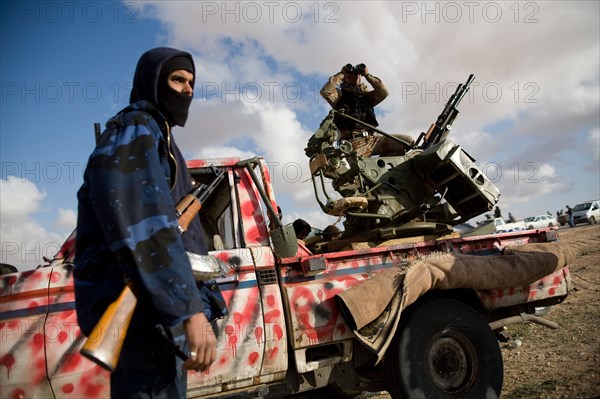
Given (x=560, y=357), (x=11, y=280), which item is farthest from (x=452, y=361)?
(x=11, y=280)

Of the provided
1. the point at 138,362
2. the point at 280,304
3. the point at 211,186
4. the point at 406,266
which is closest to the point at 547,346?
the point at 406,266

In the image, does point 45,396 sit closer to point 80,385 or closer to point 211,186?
point 80,385

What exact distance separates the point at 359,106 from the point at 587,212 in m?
26.3

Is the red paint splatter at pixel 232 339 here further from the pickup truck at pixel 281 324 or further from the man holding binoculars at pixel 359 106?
the man holding binoculars at pixel 359 106

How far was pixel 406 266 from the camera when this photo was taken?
3365 millimetres

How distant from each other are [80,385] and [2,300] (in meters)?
0.67

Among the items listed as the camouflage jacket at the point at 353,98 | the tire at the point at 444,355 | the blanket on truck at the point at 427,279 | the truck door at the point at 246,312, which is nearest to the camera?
the truck door at the point at 246,312

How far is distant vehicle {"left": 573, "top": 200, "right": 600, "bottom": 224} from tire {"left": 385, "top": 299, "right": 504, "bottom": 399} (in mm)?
27681

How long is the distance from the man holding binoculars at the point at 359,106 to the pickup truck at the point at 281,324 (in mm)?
2042

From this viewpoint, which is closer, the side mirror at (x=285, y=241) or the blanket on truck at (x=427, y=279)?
the side mirror at (x=285, y=241)

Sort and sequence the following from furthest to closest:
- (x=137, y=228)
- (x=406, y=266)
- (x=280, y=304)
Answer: (x=406, y=266) < (x=280, y=304) < (x=137, y=228)

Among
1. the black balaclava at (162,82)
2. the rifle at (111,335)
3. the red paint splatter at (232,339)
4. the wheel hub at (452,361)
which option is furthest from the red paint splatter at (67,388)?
the wheel hub at (452,361)

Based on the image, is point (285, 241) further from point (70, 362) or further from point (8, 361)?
point (8, 361)

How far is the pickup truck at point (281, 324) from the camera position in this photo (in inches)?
102
